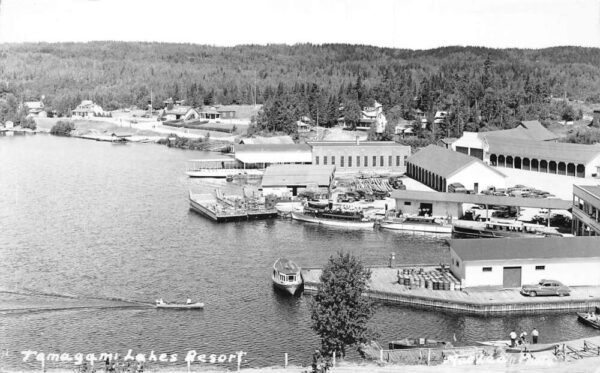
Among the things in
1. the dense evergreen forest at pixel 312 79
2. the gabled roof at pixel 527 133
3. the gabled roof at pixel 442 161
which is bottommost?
the gabled roof at pixel 442 161

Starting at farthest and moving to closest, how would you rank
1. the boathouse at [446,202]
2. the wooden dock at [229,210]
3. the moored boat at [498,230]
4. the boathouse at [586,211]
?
1. the wooden dock at [229,210]
2. the boathouse at [446,202]
3. the moored boat at [498,230]
4. the boathouse at [586,211]

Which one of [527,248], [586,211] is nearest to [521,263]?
[527,248]

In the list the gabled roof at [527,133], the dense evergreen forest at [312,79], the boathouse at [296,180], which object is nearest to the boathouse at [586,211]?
the boathouse at [296,180]

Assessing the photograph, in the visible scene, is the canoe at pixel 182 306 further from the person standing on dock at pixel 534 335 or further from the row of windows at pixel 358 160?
the row of windows at pixel 358 160

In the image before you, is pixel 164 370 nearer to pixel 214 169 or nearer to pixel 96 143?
pixel 214 169

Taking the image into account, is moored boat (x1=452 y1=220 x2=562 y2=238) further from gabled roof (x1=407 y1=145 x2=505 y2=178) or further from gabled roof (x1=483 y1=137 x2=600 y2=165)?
gabled roof (x1=483 y1=137 x2=600 y2=165)

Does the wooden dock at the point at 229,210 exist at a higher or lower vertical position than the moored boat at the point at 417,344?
higher

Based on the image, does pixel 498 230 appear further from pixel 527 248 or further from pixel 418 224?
pixel 527 248
